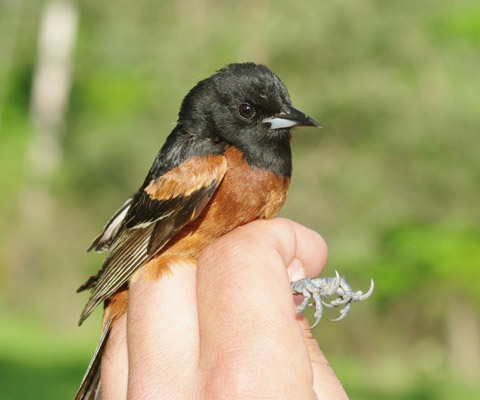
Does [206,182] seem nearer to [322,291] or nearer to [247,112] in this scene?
[247,112]

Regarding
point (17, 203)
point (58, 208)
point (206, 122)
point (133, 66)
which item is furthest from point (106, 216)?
point (206, 122)

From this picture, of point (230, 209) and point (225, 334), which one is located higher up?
point (230, 209)

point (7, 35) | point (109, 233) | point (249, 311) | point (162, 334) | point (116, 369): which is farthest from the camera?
point (7, 35)

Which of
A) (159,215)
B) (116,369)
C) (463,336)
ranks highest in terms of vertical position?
(159,215)

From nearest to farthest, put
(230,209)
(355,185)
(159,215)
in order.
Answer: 1. (230,209)
2. (159,215)
3. (355,185)

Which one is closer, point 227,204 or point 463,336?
point 227,204

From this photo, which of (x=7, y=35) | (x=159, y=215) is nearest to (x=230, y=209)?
(x=159, y=215)
